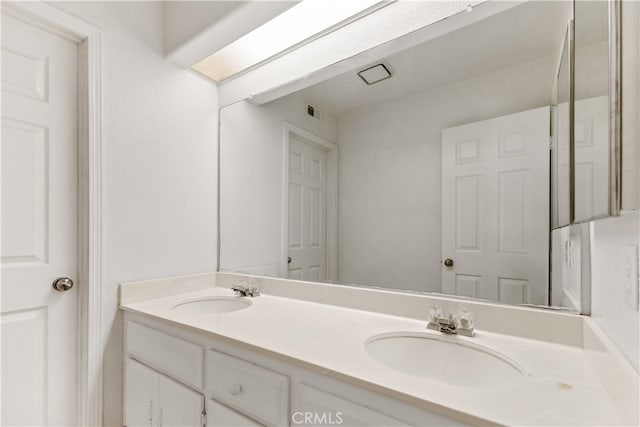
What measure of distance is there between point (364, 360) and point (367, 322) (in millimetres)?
333

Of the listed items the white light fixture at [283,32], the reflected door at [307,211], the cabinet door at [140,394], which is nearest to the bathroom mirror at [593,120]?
the white light fixture at [283,32]

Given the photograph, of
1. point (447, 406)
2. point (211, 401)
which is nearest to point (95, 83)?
point (211, 401)

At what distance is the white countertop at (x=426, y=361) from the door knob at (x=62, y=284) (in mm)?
236

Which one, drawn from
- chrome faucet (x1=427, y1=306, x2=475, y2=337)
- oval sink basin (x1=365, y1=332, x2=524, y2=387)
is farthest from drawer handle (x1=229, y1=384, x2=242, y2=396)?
chrome faucet (x1=427, y1=306, x2=475, y2=337)

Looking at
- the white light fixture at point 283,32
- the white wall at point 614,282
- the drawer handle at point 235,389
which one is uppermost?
the white light fixture at point 283,32

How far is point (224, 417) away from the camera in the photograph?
0.98 metres

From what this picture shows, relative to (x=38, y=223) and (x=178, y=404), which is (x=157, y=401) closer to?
(x=178, y=404)

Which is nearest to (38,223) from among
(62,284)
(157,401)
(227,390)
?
(62,284)

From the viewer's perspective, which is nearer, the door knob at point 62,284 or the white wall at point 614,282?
the white wall at point 614,282

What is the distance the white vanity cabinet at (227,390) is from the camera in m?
0.72

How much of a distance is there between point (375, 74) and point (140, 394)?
1689 millimetres

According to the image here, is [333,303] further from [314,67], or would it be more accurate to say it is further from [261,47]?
[261,47]

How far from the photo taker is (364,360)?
0.79 metres

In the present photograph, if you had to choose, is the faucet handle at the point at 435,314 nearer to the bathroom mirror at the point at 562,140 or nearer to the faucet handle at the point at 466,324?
the faucet handle at the point at 466,324
